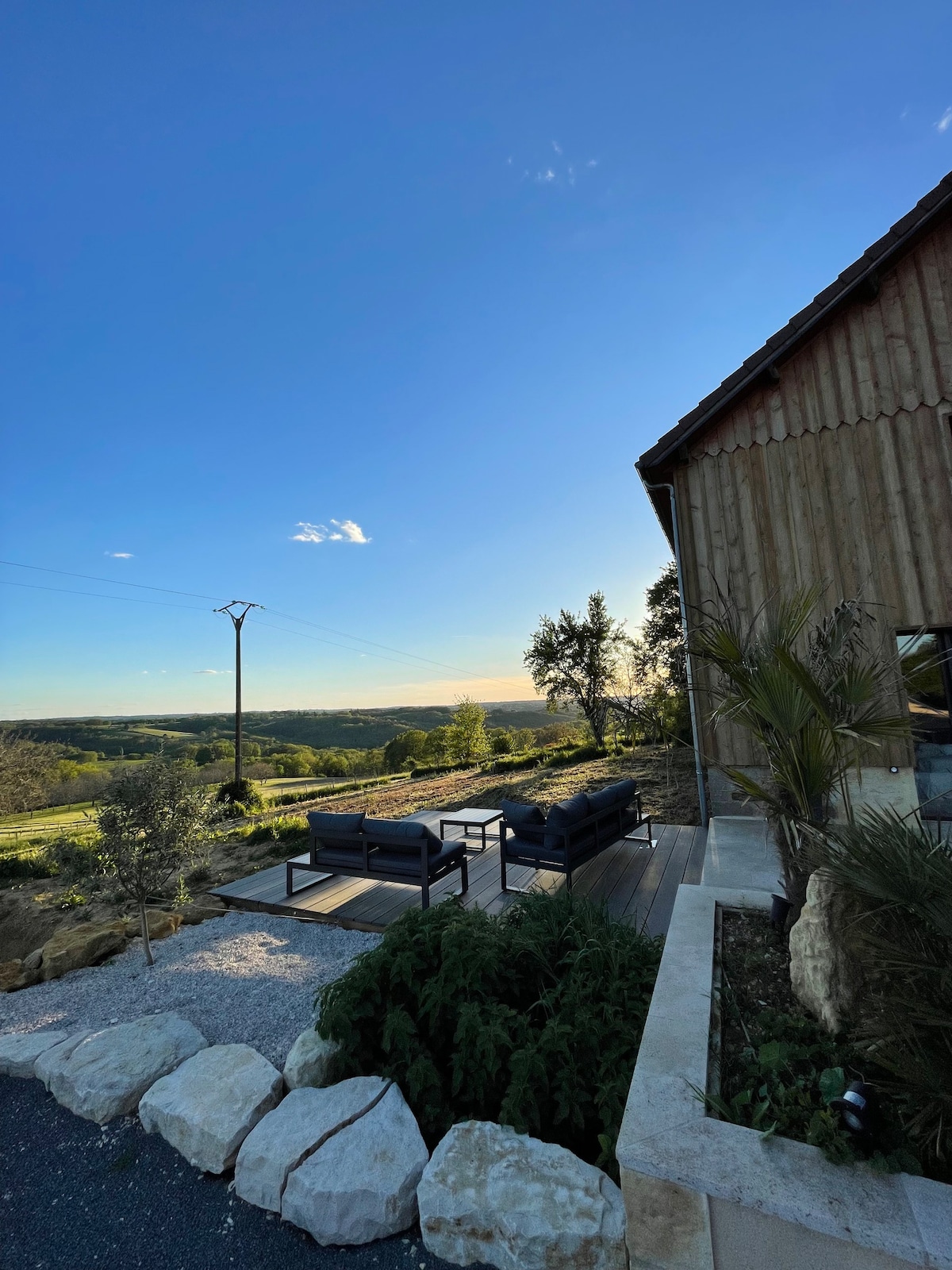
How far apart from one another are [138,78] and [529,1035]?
946 centimetres

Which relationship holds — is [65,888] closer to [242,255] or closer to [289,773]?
[242,255]

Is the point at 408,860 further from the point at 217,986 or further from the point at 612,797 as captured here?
the point at 612,797

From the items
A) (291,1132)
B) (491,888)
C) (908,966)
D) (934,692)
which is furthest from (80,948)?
(934,692)

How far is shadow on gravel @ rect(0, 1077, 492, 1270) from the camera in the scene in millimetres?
1766

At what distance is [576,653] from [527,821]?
13833mm

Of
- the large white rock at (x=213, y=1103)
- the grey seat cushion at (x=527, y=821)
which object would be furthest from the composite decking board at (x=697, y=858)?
the large white rock at (x=213, y=1103)

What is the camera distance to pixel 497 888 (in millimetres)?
5051

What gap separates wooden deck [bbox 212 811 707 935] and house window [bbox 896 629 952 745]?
2615 mm

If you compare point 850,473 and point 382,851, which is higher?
point 850,473

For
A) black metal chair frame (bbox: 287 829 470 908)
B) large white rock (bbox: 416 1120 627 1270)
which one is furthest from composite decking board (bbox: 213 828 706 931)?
large white rock (bbox: 416 1120 627 1270)

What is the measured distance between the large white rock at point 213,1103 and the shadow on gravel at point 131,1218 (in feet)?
0.25

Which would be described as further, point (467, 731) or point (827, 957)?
point (467, 731)

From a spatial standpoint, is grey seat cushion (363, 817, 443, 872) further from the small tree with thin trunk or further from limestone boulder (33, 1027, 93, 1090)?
limestone boulder (33, 1027, 93, 1090)

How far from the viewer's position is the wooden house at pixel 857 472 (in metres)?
5.35
